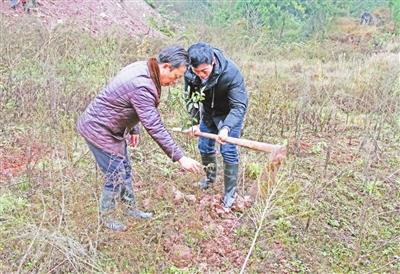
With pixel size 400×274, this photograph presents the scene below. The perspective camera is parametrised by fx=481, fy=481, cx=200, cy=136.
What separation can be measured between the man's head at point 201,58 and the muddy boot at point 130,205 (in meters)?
0.97

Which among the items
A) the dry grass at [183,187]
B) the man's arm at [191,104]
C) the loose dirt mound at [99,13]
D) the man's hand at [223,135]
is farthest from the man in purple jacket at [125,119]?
the loose dirt mound at [99,13]

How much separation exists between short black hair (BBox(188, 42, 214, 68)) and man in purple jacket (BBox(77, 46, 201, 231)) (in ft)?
1.12

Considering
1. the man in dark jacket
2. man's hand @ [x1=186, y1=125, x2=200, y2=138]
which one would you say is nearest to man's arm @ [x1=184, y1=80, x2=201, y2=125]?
the man in dark jacket

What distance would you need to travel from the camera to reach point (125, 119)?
3.09 m

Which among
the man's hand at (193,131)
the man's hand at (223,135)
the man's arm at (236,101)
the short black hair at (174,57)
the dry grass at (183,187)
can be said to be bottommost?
the dry grass at (183,187)

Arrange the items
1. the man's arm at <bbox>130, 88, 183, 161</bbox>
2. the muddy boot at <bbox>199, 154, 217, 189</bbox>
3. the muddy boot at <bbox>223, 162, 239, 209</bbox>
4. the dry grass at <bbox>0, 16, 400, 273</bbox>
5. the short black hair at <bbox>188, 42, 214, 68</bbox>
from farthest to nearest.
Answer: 1. the muddy boot at <bbox>199, 154, 217, 189</bbox>
2. the muddy boot at <bbox>223, 162, 239, 209</bbox>
3. the short black hair at <bbox>188, 42, 214, 68</bbox>
4. the dry grass at <bbox>0, 16, 400, 273</bbox>
5. the man's arm at <bbox>130, 88, 183, 161</bbox>

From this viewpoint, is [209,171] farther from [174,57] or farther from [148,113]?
[174,57]

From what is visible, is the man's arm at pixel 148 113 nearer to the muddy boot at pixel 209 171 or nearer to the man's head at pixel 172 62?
the man's head at pixel 172 62

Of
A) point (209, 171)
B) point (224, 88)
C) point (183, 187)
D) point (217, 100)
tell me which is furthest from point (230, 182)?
point (224, 88)

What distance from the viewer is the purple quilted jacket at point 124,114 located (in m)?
2.89

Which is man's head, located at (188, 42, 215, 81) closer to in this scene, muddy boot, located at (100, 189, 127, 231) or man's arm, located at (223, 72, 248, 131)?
man's arm, located at (223, 72, 248, 131)

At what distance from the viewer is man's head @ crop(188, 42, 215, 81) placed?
3277mm

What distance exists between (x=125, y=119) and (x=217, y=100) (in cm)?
84


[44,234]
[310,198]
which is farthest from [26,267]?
[310,198]
